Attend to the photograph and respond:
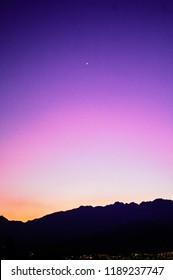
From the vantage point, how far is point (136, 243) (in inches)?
7726

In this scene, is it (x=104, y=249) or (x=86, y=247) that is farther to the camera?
(x=86, y=247)
